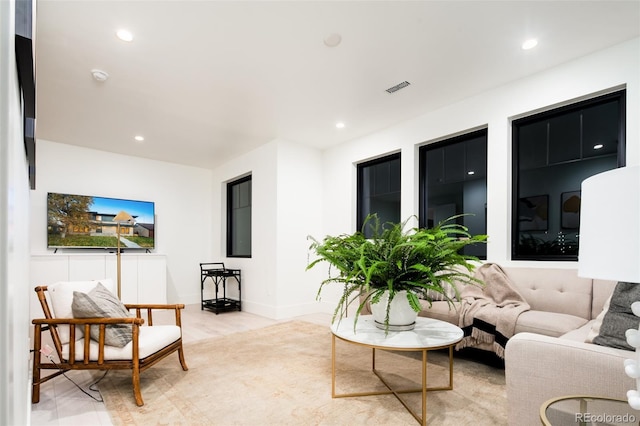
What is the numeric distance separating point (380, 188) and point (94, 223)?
4332 mm

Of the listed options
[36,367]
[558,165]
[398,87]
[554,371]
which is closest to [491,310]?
[554,371]

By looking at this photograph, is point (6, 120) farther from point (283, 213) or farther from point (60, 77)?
point (283, 213)

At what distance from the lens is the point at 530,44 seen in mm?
2742

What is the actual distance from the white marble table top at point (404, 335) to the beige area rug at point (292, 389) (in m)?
0.46

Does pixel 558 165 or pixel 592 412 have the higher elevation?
pixel 558 165

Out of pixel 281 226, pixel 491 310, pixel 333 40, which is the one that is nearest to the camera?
pixel 333 40

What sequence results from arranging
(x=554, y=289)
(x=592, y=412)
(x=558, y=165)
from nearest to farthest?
(x=592, y=412) → (x=554, y=289) → (x=558, y=165)

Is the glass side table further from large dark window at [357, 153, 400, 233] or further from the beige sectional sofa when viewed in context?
large dark window at [357, 153, 400, 233]

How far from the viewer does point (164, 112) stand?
3990 mm

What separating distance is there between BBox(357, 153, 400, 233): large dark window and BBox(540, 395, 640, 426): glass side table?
346 cm

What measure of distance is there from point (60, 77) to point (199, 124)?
1.52m

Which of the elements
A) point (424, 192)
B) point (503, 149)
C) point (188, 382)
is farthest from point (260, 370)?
point (503, 149)

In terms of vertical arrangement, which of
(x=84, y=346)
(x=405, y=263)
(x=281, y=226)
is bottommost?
(x=84, y=346)

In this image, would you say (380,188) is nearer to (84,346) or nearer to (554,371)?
(554,371)
